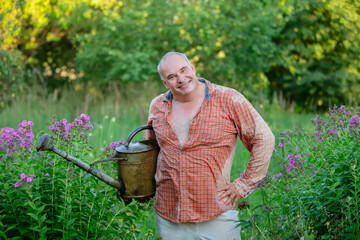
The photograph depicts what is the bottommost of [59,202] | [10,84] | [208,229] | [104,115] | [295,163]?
[104,115]

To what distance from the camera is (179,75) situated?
2697 mm

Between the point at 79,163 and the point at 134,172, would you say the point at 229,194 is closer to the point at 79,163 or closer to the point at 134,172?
the point at 134,172

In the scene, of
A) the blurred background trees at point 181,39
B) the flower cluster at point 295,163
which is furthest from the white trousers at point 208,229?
the blurred background trees at point 181,39

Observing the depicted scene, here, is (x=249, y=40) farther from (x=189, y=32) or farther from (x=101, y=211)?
(x=101, y=211)

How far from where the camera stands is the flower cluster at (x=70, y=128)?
267 centimetres

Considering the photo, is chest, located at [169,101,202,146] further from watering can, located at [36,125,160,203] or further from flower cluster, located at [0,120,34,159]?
flower cluster, located at [0,120,34,159]

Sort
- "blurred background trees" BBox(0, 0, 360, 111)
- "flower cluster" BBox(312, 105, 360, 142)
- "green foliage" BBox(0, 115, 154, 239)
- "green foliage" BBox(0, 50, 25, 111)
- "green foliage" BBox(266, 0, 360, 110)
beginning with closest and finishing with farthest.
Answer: "green foliage" BBox(0, 115, 154, 239), "flower cluster" BBox(312, 105, 360, 142), "green foliage" BBox(0, 50, 25, 111), "blurred background trees" BBox(0, 0, 360, 111), "green foliage" BBox(266, 0, 360, 110)

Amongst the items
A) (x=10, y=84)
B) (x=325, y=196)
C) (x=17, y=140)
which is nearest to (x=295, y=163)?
(x=325, y=196)

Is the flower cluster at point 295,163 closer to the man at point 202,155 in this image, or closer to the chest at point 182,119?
the man at point 202,155

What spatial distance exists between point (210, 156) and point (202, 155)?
5 centimetres

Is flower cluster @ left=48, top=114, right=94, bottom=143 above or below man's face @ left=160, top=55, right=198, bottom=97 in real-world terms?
below

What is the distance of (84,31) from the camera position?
12.5 metres

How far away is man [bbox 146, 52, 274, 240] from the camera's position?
2664 mm

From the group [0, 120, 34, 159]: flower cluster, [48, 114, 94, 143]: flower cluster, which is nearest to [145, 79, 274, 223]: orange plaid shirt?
[48, 114, 94, 143]: flower cluster
